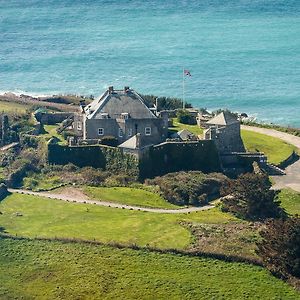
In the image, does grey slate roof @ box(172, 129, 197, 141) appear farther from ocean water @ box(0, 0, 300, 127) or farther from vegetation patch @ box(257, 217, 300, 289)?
ocean water @ box(0, 0, 300, 127)

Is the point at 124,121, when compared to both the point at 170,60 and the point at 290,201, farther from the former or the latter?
the point at 170,60

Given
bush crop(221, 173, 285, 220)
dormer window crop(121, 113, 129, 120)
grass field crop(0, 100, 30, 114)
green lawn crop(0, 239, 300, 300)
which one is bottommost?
green lawn crop(0, 239, 300, 300)

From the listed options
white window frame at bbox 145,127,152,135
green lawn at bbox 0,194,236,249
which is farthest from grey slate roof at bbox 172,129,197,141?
green lawn at bbox 0,194,236,249

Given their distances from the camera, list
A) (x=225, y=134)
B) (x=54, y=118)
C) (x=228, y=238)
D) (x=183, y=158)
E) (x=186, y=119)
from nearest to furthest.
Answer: (x=228, y=238), (x=183, y=158), (x=225, y=134), (x=54, y=118), (x=186, y=119)

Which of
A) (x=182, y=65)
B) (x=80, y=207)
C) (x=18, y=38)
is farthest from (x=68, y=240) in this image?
(x=18, y=38)

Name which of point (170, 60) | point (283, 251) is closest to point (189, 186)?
point (283, 251)

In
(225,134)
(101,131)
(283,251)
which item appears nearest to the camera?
(283,251)

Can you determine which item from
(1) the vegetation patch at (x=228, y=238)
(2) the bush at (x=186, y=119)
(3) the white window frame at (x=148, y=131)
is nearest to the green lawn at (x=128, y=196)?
(1) the vegetation patch at (x=228, y=238)

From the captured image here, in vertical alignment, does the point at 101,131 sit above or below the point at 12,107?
below
